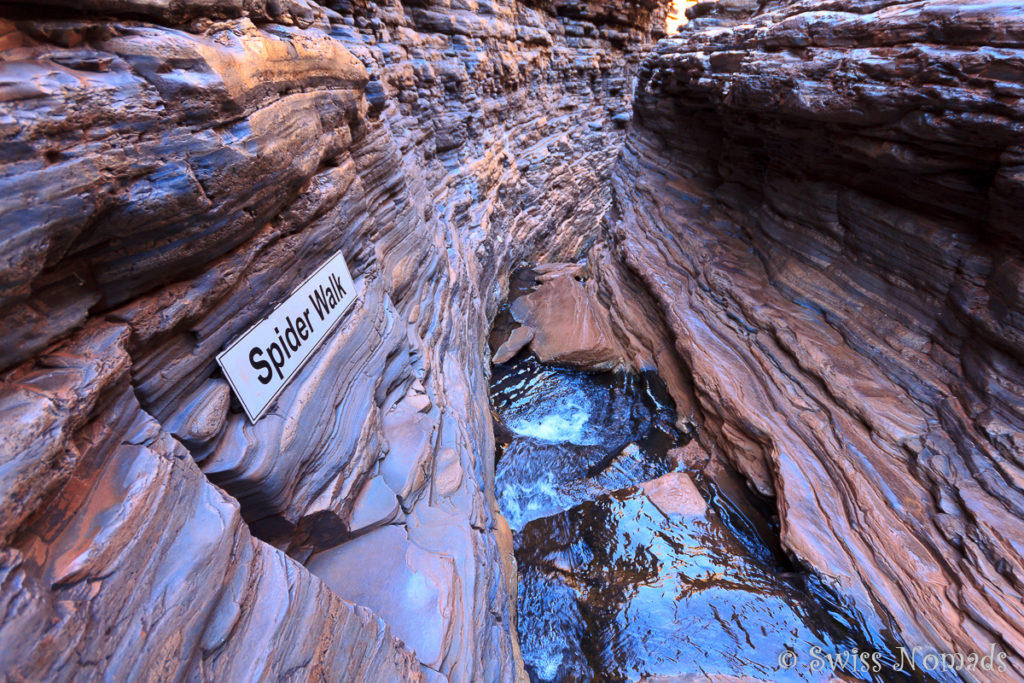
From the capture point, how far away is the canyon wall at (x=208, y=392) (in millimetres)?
1337

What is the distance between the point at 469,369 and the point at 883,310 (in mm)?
4719

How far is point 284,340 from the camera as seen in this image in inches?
99.2

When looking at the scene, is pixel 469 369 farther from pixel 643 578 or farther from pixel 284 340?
pixel 284 340

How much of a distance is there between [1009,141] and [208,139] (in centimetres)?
535

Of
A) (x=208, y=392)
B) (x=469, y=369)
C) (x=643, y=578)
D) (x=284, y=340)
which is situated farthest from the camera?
(x=469, y=369)

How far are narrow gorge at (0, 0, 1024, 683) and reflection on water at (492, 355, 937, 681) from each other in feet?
0.11

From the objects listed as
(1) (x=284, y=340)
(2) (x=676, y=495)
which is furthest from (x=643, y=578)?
(1) (x=284, y=340)

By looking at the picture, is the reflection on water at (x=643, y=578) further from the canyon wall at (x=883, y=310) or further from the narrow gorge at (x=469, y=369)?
the canyon wall at (x=883, y=310)

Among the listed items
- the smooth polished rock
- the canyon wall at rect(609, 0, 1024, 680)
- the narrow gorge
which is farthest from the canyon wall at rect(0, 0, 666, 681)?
the canyon wall at rect(609, 0, 1024, 680)

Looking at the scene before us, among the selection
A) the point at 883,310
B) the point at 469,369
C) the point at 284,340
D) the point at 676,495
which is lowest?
the point at 676,495

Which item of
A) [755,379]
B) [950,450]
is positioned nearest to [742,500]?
[755,379]

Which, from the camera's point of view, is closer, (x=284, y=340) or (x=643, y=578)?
(x=284, y=340)

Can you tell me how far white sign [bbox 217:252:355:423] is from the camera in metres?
2.20

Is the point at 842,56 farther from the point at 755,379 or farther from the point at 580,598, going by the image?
the point at 580,598
